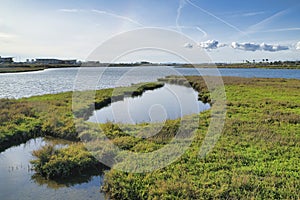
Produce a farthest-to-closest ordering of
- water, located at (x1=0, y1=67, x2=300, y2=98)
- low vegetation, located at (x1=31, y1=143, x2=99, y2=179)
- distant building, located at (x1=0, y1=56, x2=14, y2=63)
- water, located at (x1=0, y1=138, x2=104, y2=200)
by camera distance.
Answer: distant building, located at (x1=0, y1=56, x2=14, y2=63) → water, located at (x1=0, y1=67, x2=300, y2=98) → low vegetation, located at (x1=31, y1=143, x2=99, y2=179) → water, located at (x1=0, y1=138, x2=104, y2=200)

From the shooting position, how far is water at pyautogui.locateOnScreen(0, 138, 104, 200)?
916 cm

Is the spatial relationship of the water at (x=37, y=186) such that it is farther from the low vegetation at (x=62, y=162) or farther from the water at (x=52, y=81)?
the water at (x=52, y=81)

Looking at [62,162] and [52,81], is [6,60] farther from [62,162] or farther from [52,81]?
[62,162]

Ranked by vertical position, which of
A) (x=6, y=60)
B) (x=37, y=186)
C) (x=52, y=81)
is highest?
(x=6, y=60)

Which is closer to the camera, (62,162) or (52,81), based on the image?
(62,162)

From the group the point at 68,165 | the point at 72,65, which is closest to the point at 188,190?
the point at 68,165

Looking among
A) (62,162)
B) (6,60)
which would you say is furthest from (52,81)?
(6,60)

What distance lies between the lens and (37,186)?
9.73 m

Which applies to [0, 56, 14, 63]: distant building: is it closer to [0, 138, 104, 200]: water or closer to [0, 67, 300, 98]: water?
[0, 67, 300, 98]: water

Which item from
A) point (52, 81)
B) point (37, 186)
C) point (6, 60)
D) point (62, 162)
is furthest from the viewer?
point (6, 60)

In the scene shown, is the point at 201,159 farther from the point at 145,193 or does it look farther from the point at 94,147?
the point at 94,147

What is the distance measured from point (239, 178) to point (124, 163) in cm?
433

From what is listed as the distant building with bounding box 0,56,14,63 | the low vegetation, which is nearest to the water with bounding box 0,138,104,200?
the low vegetation

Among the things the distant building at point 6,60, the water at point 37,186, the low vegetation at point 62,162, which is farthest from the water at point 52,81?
the distant building at point 6,60
